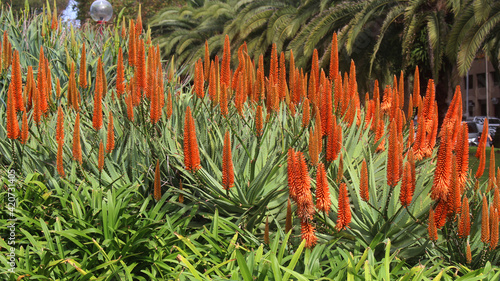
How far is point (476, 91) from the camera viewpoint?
50.9m

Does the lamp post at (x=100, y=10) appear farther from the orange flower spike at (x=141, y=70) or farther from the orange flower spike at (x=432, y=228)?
the orange flower spike at (x=432, y=228)

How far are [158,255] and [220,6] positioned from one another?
17464 millimetres

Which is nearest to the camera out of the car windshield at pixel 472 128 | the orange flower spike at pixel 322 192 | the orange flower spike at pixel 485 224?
the orange flower spike at pixel 485 224

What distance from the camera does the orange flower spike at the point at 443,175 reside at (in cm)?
223

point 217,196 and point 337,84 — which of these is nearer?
point 217,196

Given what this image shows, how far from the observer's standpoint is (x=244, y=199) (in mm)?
2879

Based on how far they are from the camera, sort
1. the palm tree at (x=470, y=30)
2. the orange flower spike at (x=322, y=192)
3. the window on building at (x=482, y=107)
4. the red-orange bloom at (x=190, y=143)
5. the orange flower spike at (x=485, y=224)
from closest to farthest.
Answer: the orange flower spike at (x=485, y=224)
the orange flower spike at (x=322, y=192)
the red-orange bloom at (x=190, y=143)
the palm tree at (x=470, y=30)
the window on building at (x=482, y=107)

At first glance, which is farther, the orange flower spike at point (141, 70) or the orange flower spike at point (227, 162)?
the orange flower spike at point (141, 70)

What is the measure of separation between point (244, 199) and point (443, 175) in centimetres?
114

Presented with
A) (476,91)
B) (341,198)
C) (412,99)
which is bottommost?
(476,91)

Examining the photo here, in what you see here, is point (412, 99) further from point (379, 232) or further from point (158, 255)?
point (158, 255)

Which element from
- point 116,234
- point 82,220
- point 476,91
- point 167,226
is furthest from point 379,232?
point 476,91

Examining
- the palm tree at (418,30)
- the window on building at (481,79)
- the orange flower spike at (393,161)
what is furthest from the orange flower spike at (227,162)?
the window on building at (481,79)

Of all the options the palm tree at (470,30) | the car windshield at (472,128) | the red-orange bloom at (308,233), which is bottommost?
the car windshield at (472,128)
